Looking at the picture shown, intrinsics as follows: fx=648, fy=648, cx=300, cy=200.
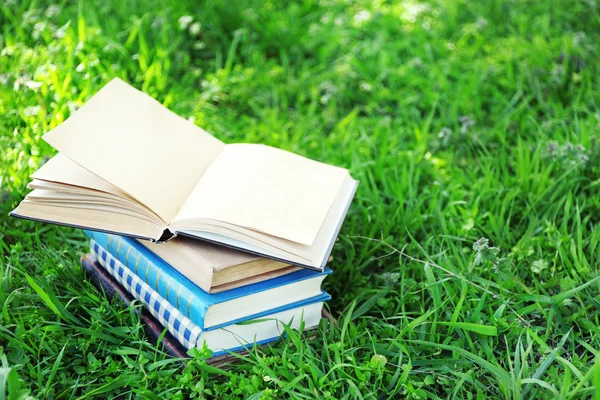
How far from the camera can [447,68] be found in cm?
356

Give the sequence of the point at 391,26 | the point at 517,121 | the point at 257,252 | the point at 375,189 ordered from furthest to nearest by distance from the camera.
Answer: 1. the point at 391,26
2. the point at 517,121
3. the point at 375,189
4. the point at 257,252

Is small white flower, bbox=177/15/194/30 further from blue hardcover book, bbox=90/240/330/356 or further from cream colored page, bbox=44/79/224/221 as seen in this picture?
blue hardcover book, bbox=90/240/330/356

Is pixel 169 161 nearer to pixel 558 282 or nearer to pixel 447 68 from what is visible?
pixel 558 282

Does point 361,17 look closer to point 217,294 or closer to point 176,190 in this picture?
point 176,190

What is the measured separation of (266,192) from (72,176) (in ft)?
1.79

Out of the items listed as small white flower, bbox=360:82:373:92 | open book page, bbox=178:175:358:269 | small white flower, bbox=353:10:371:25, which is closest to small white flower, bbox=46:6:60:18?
small white flower, bbox=360:82:373:92

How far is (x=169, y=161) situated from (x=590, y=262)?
1.45 meters

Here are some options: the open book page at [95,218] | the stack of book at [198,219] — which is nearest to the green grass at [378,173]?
the stack of book at [198,219]

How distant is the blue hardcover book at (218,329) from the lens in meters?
1.78

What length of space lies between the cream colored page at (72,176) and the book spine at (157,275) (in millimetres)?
225

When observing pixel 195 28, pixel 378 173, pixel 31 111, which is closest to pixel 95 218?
pixel 31 111

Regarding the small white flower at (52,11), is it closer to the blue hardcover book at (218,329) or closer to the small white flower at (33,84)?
the small white flower at (33,84)

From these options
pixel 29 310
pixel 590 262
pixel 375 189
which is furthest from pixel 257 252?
pixel 590 262

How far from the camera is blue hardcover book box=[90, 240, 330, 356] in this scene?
1.78m
